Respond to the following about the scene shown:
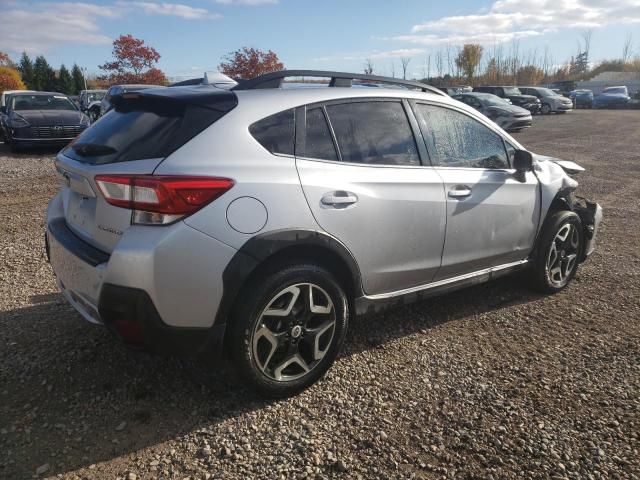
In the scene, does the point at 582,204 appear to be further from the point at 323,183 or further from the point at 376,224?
the point at 323,183

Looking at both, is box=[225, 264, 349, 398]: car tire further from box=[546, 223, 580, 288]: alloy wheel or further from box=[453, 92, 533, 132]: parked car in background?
box=[453, 92, 533, 132]: parked car in background

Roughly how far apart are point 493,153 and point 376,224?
4.75 ft

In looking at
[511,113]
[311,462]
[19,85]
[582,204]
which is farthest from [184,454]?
[19,85]

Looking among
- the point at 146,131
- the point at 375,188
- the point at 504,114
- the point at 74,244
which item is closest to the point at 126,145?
the point at 146,131

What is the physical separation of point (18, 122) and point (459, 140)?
11.4 meters

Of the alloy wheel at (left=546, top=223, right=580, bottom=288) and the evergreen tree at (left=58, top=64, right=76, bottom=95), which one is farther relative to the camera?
the evergreen tree at (left=58, top=64, right=76, bottom=95)

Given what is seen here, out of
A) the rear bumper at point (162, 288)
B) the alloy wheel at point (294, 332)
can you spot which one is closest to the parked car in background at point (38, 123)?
the rear bumper at point (162, 288)

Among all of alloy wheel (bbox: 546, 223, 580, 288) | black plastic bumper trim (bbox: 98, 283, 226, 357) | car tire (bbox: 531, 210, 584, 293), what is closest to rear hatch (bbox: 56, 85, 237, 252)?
black plastic bumper trim (bbox: 98, 283, 226, 357)

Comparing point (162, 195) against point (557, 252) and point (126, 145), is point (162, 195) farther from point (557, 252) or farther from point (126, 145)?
point (557, 252)

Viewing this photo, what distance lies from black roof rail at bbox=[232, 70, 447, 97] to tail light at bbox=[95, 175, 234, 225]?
2.67ft

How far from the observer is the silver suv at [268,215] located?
2486 mm

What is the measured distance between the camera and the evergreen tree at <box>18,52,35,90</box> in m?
50.8

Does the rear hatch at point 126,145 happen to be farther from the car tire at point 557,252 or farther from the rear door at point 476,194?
the car tire at point 557,252

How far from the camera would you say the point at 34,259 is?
5230mm
